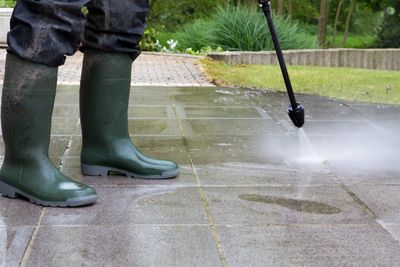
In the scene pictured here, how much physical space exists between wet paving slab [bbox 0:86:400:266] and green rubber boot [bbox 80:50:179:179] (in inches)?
2.5

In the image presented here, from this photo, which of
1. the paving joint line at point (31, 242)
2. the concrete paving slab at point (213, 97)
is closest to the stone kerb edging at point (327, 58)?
the concrete paving slab at point (213, 97)

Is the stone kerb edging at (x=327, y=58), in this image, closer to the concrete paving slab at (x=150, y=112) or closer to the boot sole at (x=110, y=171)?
the concrete paving slab at (x=150, y=112)

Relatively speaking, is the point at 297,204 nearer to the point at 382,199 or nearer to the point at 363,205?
the point at 363,205

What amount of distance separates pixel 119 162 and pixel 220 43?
32.0 ft

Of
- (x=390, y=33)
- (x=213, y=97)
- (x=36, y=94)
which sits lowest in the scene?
(x=390, y=33)

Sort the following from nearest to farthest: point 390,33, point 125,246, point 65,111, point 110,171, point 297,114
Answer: point 125,246
point 110,171
point 297,114
point 65,111
point 390,33

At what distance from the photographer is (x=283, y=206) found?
10.4 feet

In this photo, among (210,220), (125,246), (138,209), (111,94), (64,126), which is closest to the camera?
(125,246)

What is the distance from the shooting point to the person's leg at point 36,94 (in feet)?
9.84

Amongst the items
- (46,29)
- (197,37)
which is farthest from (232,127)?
(197,37)

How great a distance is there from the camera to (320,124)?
5312mm

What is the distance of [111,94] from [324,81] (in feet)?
16.3

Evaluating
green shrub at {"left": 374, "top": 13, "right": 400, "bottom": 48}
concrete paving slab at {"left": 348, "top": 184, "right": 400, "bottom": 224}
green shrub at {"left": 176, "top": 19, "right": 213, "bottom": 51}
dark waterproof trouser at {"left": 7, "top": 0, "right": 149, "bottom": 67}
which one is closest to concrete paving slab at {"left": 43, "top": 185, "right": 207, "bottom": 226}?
dark waterproof trouser at {"left": 7, "top": 0, "right": 149, "bottom": 67}

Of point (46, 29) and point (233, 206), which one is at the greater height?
point (46, 29)
